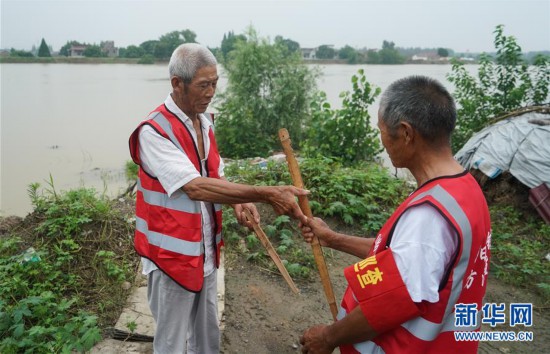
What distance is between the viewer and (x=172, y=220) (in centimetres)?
216

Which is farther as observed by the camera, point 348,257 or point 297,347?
point 348,257

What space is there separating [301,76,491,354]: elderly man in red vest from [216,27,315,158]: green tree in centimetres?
822

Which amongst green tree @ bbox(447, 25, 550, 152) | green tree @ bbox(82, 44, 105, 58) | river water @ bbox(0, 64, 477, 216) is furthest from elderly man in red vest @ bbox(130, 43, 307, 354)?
green tree @ bbox(82, 44, 105, 58)

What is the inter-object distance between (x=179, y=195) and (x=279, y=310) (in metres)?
1.75

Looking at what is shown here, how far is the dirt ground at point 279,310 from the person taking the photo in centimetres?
316

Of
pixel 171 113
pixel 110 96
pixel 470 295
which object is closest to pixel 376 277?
pixel 470 295

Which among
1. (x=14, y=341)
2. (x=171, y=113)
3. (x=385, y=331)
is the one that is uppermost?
(x=171, y=113)

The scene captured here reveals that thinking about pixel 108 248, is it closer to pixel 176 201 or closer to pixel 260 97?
pixel 176 201

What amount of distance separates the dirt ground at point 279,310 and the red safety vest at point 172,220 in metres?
1.12

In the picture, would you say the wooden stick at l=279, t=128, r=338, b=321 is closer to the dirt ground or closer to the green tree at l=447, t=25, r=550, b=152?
the dirt ground

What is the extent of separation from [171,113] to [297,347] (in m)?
1.93

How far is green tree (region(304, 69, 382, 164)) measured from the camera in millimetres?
7344

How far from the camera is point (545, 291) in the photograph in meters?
3.91

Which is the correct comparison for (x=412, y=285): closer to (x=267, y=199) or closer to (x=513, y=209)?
(x=267, y=199)
